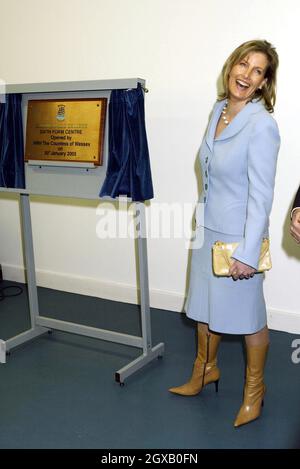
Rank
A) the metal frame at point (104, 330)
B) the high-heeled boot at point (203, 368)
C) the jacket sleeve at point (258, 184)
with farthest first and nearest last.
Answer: the metal frame at point (104, 330)
the high-heeled boot at point (203, 368)
the jacket sleeve at point (258, 184)

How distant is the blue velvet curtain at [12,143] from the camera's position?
9.97ft

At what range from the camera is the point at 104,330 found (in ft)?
10.5

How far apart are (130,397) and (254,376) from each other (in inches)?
25.2

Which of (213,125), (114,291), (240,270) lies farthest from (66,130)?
(114,291)

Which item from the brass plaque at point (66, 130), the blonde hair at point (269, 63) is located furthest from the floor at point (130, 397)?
the blonde hair at point (269, 63)

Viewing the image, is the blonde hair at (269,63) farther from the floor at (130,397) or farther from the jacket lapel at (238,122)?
the floor at (130,397)

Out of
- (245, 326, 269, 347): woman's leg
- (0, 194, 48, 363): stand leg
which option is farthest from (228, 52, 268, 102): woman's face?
(0, 194, 48, 363): stand leg

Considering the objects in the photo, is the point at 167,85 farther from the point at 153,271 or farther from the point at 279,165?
the point at 153,271

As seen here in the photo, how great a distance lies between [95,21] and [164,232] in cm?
152

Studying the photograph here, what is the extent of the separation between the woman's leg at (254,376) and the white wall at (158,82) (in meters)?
1.05

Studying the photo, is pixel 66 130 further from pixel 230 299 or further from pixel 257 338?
pixel 257 338

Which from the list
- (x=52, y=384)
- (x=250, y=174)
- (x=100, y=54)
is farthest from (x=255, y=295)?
(x=100, y=54)

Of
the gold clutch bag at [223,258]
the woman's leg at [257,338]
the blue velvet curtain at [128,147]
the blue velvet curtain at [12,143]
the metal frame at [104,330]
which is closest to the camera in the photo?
the gold clutch bag at [223,258]

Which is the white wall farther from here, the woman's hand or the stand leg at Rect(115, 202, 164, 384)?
the woman's hand
